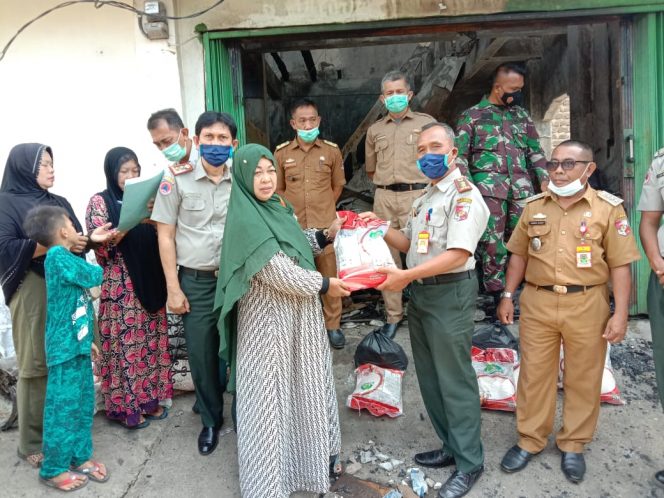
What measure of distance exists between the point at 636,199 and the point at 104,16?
491cm

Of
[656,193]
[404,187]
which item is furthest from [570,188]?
[404,187]

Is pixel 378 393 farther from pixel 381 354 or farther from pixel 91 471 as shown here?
pixel 91 471

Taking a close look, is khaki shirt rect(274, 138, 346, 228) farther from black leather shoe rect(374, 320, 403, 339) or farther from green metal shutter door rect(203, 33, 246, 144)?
black leather shoe rect(374, 320, 403, 339)

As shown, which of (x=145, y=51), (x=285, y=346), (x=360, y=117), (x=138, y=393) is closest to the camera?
(x=285, y=346)

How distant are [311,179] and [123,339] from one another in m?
2.06

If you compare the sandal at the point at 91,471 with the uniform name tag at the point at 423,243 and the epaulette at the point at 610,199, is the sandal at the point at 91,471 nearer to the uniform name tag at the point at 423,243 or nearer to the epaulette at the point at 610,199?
the uniform name tag at the point at 423,243

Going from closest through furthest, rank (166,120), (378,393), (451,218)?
(451,218) < (166,120) < (378,393)

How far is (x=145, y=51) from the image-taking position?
4.17 m

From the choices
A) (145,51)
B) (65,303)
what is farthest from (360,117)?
(65,303)

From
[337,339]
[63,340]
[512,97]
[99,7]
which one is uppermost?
[99,7]

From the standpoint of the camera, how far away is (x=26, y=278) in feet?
9.21

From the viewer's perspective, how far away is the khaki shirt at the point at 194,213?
2.86 m

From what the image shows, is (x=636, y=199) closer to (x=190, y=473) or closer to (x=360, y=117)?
(x=190, y=473)

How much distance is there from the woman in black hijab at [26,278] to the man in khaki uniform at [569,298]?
250 cm
